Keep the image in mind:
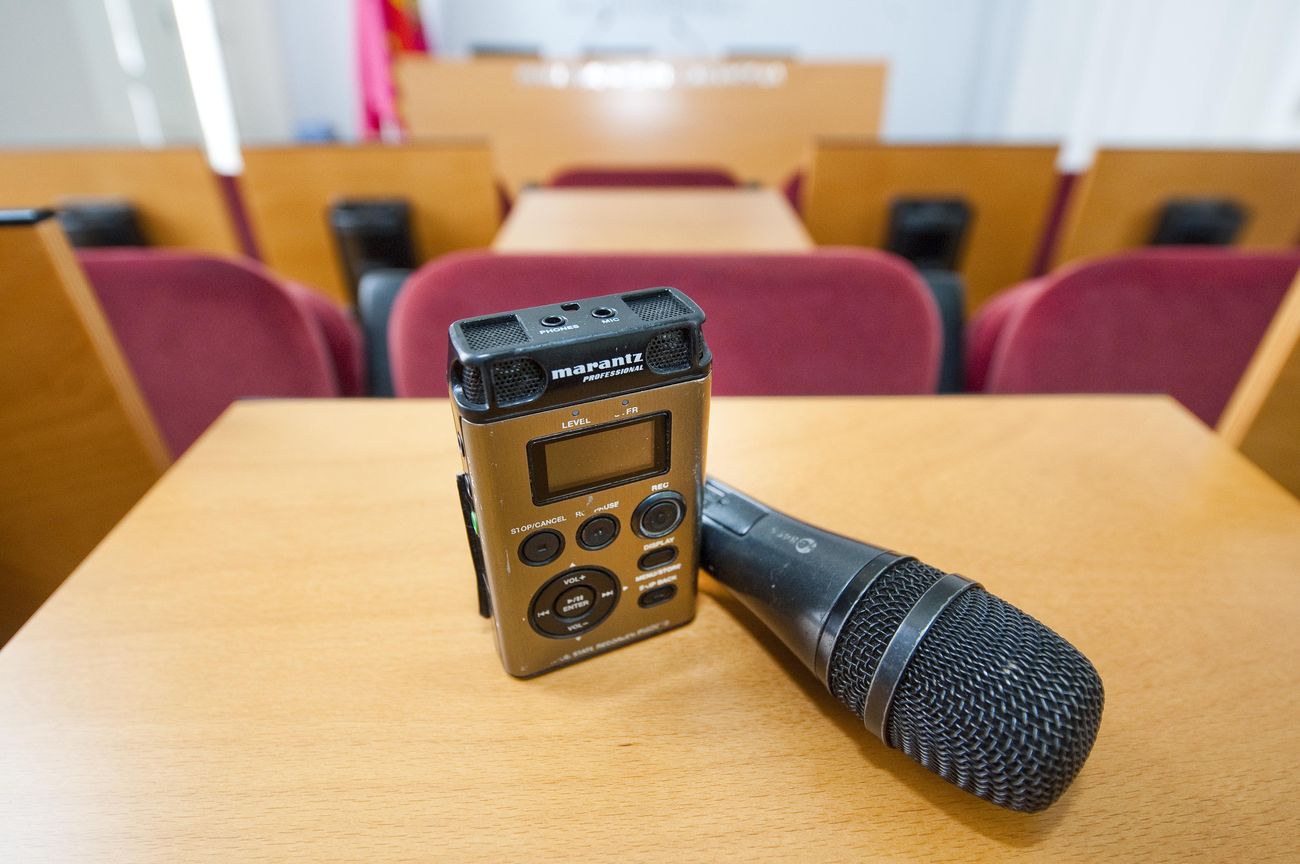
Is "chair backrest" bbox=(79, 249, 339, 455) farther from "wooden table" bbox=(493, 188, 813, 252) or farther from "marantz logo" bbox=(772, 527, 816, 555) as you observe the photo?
"marantz logo" bbox=(772, 527, 816, 555)

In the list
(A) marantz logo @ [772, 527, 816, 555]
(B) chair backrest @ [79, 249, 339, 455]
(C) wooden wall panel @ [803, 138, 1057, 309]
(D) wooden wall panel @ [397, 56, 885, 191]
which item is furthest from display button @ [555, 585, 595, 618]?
(D) wooden wall panel @ [397, 56, 885, 191]

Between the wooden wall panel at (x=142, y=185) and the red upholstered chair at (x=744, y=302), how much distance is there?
125 cm

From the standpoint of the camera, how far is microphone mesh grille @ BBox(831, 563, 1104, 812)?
0.27m

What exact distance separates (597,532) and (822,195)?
59.1 inches

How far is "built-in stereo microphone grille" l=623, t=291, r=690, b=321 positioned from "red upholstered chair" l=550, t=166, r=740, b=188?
1533 millimetres

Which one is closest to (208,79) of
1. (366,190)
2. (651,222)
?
(366,190)

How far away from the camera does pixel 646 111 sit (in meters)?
2.71

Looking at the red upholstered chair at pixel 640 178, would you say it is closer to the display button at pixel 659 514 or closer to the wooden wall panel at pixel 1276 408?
the wooden wall panel at pixel 1276 408

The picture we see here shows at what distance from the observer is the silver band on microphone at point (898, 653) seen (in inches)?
11.6

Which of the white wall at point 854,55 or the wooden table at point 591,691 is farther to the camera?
the white wall at point 854,55

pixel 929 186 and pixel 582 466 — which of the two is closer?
pixel 582 466

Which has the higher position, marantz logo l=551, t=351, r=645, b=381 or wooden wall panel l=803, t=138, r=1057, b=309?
marantz logo l=551, t=351, r=645, b=381

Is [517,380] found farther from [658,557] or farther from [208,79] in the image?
[208,79]

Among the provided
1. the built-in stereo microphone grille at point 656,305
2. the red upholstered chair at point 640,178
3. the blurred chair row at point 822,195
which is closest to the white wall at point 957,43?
the blurred chair row at point 822,195
